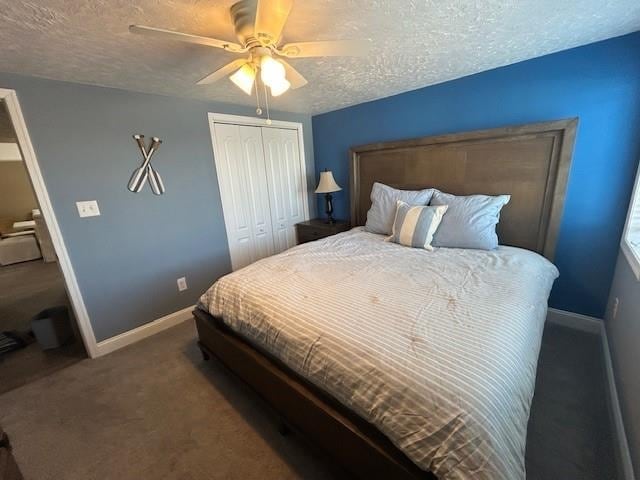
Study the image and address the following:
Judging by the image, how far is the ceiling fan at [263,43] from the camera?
1.06 m

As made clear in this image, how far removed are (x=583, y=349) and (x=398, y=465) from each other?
1.91m

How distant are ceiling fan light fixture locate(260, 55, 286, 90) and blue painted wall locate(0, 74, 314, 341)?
1.54 meters

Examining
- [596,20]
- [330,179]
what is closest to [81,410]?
[330,179]

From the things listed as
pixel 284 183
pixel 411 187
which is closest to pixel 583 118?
pixel 411 187

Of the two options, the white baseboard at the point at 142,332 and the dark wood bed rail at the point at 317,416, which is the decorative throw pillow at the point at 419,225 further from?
the white baseboard at the point at 142,332

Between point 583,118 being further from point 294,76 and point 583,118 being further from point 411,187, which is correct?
point 294,76

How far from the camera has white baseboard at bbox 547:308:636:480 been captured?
1.14m

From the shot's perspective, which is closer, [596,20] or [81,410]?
[596,20]

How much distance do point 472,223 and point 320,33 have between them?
1670mm

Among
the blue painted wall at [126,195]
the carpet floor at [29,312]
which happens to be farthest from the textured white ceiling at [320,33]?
the carpet floor at [29,312]

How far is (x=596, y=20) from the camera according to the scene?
1.48m

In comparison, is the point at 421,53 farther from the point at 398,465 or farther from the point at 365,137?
the point at 398,465

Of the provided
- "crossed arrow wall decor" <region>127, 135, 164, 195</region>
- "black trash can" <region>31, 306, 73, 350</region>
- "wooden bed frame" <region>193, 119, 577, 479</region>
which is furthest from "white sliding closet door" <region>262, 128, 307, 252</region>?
"black trash can" <region>31, 306, 73, 350</region>

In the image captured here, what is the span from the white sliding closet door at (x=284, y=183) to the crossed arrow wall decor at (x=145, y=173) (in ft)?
3.90
